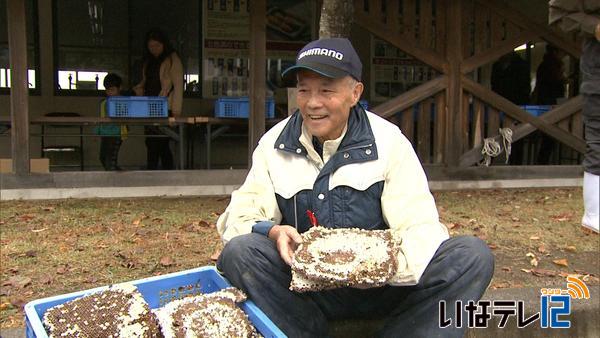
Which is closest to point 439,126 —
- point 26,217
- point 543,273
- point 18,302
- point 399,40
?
point 399,40

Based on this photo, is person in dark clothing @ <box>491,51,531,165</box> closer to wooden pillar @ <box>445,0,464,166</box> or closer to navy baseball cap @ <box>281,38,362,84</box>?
wooden pillar @ <box>445,0,464,166</box>

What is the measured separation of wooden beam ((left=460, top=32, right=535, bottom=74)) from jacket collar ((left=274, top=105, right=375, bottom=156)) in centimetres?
577

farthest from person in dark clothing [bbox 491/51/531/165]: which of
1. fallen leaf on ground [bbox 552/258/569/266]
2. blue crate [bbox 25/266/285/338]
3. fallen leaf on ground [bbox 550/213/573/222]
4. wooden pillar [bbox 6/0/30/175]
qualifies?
blue crate [bbox 25/266/285/338]

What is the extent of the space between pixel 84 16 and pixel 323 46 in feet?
25.8

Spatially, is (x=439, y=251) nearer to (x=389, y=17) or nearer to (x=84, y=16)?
(x=389, y=17)

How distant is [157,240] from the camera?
16.0 feet

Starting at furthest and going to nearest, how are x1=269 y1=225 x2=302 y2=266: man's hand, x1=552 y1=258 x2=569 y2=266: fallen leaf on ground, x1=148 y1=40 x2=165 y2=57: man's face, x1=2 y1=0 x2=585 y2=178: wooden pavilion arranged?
x1=148 y1=40 x2=165 y2=57: man's face < x1=2 y1=0 x2=585 y2=178: wooden pavilion < x1=552 y1=258 x2=569 y2=266: fallen leaf on ground < x1=269 y1=225 x2=302 y2=266: man's hand

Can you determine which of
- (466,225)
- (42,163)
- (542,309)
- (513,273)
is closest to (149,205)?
(42,163)

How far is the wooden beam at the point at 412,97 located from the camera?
7801mm

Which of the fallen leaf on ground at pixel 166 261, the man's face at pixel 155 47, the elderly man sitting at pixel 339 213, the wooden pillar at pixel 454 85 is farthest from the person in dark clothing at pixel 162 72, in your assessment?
the elderly man sitting at pixel 339 213

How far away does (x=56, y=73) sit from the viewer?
30.0 ft

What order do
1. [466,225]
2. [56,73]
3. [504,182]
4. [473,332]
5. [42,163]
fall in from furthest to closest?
1. [56,73]
2. [504,182]
3. [42,163]
4. [466,225]
5. [473,332]

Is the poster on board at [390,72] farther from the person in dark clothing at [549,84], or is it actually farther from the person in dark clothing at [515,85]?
the person in dark clothing at [549,84]

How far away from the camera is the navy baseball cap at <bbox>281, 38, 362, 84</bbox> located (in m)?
2.37
